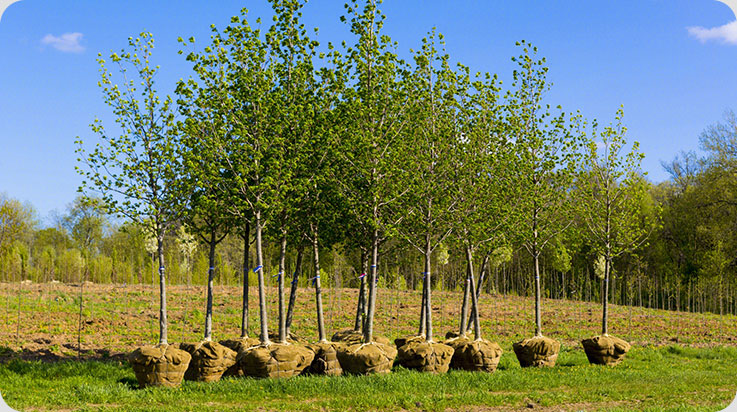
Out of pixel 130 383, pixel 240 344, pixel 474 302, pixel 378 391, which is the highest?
pixel 474 302

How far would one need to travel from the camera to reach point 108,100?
44.2ft

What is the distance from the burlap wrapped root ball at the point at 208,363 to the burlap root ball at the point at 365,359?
2.27 meters

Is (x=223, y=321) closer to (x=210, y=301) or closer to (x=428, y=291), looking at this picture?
(x=210, y=301)

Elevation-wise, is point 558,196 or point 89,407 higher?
point 558,196

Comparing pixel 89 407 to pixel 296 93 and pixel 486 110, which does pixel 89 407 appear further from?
pixel 486 110

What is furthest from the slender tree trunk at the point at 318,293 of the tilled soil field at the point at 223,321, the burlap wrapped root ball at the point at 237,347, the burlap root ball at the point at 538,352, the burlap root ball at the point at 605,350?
the burlap root ball at the point at 605,350

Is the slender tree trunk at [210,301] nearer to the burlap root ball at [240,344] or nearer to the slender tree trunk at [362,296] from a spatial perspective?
the burlap root ball at [240,344]

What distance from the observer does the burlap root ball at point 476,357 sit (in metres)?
14.2

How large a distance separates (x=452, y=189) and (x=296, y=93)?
401 cm

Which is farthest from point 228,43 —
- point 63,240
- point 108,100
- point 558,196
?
point 63,240

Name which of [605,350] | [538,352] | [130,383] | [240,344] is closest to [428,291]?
[538,352]

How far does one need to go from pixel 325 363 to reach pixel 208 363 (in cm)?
227

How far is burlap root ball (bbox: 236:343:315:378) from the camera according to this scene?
12.8 meters

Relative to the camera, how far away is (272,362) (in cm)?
1277
